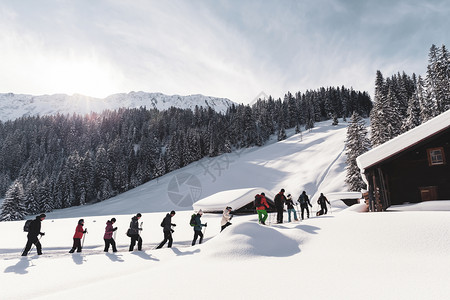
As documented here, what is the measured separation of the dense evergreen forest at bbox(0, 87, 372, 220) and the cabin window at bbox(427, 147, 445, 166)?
6279 centimetres

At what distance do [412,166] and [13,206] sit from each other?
6324cm

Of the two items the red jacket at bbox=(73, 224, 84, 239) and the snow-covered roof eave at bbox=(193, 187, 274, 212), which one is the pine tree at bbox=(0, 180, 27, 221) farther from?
the red jacket at bbox=(73, 224, 84, 239)

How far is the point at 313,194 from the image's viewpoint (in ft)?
121

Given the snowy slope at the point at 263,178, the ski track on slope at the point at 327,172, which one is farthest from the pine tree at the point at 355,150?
the ski track on slope at the point at 327,172

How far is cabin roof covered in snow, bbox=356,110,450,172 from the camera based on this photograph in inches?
491

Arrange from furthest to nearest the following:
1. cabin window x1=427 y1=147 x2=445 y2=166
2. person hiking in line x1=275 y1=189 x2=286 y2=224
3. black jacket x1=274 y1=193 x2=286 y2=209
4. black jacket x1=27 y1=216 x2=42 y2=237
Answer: black jacket x1=274 y1=193 x2=286 y2=209, person hiking in line x1=275 y1=189 x2=286 y2=224, cabin window x1=427 y1=147 x2=445 y2=166, black jacket x1=27 y1=216 x2=42 y2=237

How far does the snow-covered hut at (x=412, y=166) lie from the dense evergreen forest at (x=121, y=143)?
197 ft

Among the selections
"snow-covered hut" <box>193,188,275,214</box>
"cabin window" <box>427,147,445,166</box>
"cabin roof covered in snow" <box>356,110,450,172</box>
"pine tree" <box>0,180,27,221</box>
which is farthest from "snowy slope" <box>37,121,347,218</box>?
"cabin roof covered in snow" <box>356,110,450,172</box>

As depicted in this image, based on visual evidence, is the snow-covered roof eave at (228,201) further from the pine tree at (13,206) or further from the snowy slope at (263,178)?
the pine tree at (13,206)

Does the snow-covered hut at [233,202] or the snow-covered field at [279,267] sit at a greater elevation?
the snow-covered hut at [233,202]

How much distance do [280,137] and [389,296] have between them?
87911 millimetres

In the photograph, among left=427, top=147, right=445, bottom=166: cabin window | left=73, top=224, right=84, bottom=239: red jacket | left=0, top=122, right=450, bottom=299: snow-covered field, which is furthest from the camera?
left=427, top=147, right=445, bottom=166: cabin window

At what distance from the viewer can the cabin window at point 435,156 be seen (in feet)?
43.3

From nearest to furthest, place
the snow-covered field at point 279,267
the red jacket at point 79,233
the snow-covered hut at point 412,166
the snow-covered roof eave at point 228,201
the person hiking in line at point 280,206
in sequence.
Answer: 1. the snow-covered field at point 279,267
2. the red jacket at point 79,233
3. the snow-covered hut at point 412,166
4. the person hiking in line at point 280,206
5. the snow-covered roof eave at point 228,201
